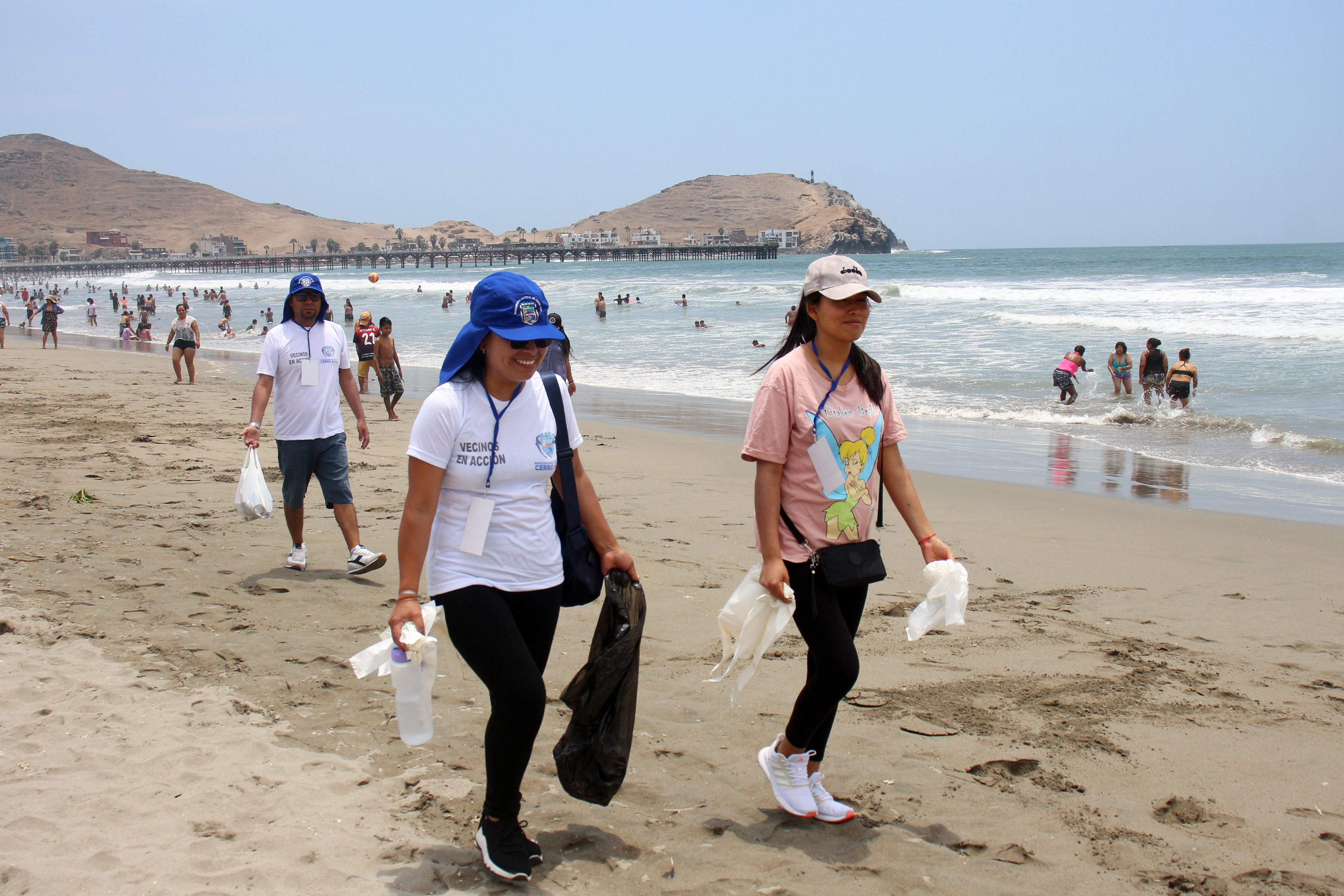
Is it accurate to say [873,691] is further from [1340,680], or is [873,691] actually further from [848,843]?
[1340,680]

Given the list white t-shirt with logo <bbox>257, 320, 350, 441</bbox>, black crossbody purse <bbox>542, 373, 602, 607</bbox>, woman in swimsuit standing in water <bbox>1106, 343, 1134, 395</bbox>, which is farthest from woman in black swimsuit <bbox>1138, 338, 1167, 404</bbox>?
black crossbody purse <bbox>542, 373, 602, 607</bbox>

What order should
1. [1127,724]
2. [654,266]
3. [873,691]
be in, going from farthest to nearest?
[654,266] → [873,691] → [1127,724]

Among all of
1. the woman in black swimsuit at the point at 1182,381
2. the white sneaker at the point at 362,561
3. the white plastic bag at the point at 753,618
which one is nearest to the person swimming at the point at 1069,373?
the woman in black swimsuit at the point at 1182,381

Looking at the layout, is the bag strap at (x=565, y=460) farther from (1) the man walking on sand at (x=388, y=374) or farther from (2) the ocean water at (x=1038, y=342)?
(1) the man walking on sand at (x=388, y=374)

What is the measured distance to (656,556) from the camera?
571 cm

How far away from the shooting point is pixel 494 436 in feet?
7.82

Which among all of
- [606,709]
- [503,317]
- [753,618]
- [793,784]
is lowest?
[793,784]

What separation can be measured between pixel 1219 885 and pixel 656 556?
3619 millimetres

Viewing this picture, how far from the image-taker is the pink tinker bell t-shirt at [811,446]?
262 cm

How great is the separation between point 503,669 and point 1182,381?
42.4 ft

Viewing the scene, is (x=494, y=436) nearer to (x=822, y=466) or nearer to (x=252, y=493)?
(x=822, y=466)

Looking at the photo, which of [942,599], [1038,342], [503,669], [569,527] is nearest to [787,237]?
[1038,342]

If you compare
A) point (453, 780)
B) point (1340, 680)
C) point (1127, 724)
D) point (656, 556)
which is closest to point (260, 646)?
point (453, 780)

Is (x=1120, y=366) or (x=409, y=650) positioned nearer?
(x=409, y=650)
